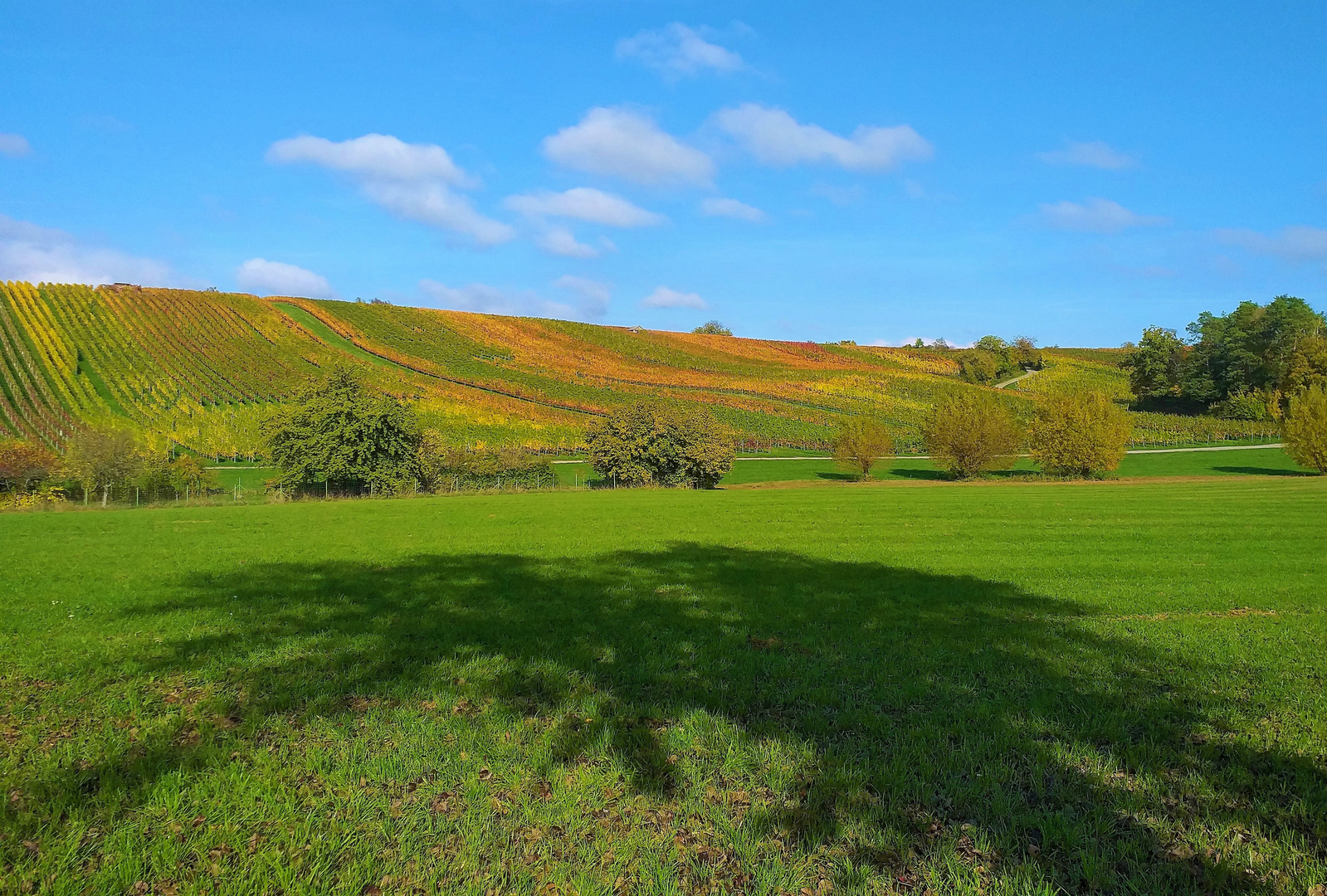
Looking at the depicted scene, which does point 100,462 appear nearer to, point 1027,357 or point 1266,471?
point 1266,471

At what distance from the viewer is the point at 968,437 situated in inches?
2692

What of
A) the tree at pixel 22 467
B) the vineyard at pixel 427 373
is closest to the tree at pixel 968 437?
the vineyard at pixel 427 373

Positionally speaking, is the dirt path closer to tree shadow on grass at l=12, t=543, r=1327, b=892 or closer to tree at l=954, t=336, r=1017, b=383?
tree at l=954, t=336, r=1017, b=383

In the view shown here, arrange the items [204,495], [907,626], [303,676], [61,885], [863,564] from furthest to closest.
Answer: [204,495] < [863,564] < [907,626] < [303,676] < [61,885]

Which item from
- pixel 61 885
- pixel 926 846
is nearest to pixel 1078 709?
pixel 926 846

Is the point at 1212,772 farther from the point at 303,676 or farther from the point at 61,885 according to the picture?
the point at 303,676

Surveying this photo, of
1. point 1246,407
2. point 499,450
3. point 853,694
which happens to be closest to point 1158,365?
point 1246,407

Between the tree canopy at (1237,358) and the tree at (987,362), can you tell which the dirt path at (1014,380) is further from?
the tree canopy at (1237,358)

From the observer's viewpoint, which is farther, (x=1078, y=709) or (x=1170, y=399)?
(x=1170, y=399)

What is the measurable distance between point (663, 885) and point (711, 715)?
259cm

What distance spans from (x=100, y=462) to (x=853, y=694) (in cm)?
5358

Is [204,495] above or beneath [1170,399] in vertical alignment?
beneath

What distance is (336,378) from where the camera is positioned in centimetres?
5284

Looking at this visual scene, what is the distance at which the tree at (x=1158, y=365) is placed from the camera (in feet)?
414
